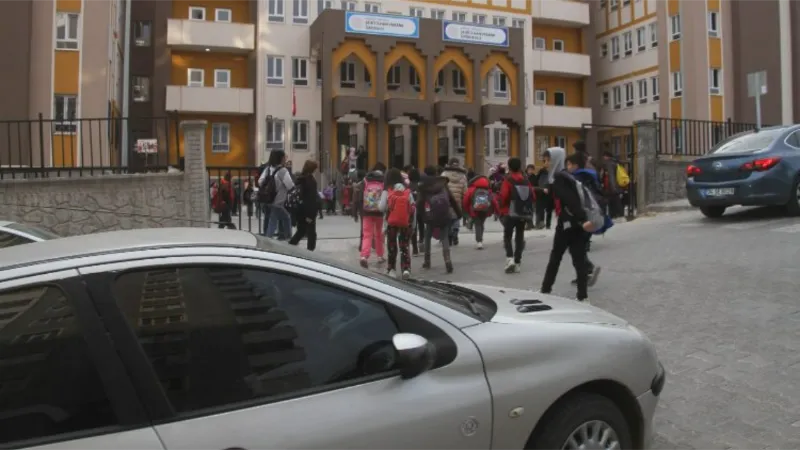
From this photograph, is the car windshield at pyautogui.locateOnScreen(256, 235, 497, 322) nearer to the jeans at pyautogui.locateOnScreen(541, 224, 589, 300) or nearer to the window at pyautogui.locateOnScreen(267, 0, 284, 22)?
the jeans at pyautogui.locateOnScreen(541, 224, 589, 300)

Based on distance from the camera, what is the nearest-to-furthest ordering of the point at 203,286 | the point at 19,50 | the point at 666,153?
the point at 203,286
the point at 666,153
the point at 19,50

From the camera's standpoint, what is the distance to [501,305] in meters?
3.49

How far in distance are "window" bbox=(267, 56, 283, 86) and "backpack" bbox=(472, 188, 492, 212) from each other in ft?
86.1

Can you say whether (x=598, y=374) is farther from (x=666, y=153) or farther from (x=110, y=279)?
(x=666, y=153)

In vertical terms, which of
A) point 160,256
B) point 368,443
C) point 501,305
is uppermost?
point 160,256

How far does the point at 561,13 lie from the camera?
1738 inches

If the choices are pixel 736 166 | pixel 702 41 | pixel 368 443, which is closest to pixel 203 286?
pixel 368 443

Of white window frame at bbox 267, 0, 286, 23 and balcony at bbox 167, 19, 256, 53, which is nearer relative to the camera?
balcony at bbox 167, 19, 256, 53

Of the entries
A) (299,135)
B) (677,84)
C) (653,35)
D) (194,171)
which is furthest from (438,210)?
(653,35)

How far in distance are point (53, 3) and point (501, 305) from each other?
88.6 feet

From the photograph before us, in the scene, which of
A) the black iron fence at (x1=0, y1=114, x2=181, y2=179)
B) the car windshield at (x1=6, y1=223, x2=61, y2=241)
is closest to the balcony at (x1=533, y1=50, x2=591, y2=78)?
the black iron fence at (x1=0, y1=114, x2=181, y2=179)

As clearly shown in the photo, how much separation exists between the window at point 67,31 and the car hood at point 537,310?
86.2 ft

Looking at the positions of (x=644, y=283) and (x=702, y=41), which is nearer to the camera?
(x=644, y=283)

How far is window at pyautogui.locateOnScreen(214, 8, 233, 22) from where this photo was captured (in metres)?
37.3
